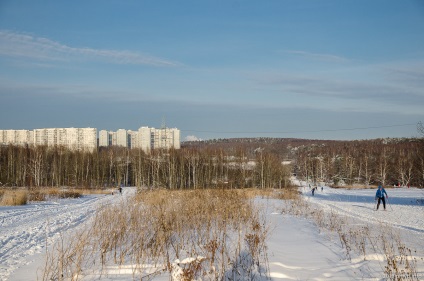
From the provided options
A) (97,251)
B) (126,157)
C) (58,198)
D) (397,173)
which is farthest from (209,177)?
(97,251)

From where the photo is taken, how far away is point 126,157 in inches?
2544

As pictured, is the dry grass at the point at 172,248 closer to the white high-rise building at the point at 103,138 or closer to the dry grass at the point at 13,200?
the dry grass at the point at 13,200

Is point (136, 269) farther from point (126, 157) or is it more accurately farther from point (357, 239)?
point (126, 157)

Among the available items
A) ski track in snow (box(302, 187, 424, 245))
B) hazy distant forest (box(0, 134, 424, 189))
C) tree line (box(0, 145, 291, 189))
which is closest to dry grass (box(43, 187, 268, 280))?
ski track in snow (box(302, 187, 424, 245))

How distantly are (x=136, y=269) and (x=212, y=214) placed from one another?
3.73m

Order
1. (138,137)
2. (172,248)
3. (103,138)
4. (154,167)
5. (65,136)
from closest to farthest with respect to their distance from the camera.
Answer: (172,248)
(154,167)
(65,136)
(138,137)
(103,138)

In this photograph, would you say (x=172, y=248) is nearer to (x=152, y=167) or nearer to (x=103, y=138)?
(x=152, y=167)

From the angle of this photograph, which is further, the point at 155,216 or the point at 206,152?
the point at 206,152

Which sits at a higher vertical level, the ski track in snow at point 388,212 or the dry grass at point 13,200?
the dry grass at point 13,200

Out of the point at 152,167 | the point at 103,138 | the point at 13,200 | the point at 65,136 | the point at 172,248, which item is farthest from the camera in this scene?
the point at 103,138

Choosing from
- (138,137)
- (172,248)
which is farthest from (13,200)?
(138,137)

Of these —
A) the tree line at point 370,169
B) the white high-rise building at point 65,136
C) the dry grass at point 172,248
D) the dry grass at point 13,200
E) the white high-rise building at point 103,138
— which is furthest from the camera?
the white high-rise building at point 103,138

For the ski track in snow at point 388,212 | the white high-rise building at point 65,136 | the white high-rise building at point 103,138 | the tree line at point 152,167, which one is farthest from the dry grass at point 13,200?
the white high-rise building at point 103,138

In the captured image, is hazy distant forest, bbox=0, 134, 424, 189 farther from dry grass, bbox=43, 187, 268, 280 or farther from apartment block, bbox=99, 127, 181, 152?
dry grass, bbox=43, 187, 268, 280
